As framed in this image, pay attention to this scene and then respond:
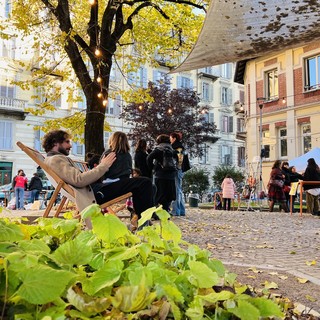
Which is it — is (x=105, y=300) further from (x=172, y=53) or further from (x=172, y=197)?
(x=172, y=53)

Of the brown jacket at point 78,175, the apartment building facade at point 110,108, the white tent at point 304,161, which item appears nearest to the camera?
the brown jacket at point 78,175

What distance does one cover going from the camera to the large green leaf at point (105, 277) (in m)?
0.87

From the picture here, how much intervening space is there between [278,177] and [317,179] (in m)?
2.15

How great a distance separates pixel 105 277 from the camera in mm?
912

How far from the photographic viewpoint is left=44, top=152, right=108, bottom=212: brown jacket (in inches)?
155

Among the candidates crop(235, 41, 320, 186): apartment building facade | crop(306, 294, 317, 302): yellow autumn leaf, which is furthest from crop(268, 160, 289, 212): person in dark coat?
crop(306, 294, 317, 302): yellow autumn leaf

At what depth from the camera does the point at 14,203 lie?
51.6 ft

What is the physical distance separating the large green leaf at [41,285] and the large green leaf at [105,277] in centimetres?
10

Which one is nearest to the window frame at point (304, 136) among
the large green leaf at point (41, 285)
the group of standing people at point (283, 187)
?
the group of standing people at point (283, 187)

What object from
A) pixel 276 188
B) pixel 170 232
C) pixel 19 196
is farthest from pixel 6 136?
pixel 170 232

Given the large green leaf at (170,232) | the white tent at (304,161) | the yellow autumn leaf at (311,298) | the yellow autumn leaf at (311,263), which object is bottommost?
the yellow autumn leaf at (311,263)

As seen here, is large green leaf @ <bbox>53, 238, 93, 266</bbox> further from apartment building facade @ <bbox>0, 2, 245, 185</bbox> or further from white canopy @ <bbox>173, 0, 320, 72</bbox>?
apartment building facade @ <bbox>0, 2, 245, 185</bbox>

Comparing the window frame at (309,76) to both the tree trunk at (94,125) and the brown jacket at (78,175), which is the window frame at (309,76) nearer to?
the tree trunk at (94,125)

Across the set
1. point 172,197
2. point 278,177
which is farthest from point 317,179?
point 172,197
